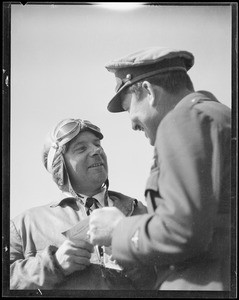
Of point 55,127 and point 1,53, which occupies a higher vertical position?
point 1,53

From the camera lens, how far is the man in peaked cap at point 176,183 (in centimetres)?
233

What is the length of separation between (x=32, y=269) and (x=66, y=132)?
621 mm

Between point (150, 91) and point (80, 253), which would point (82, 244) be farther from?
point (150, 91)

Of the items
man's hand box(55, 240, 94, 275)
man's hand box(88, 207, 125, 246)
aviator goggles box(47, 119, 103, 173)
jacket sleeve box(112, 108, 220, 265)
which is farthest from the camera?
aviator goggles box(47, 119, 103, 173)

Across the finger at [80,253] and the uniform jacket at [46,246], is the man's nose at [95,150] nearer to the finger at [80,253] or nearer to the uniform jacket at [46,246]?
the uniform jacket at [46,246]

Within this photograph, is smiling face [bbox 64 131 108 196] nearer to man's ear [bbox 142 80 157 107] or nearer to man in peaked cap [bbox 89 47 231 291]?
man in peaked cap [bbox 89 47 231 291]

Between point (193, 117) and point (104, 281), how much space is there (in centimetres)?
83

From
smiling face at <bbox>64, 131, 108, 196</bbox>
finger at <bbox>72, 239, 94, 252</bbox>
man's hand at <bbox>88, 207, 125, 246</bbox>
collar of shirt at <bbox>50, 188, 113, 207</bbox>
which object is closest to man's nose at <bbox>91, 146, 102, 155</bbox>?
smiling face at <bbox>64, 131, 108, 196</bbox>

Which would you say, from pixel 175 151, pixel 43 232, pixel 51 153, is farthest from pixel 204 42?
pixel 43 232

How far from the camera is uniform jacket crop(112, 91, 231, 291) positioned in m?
2.32

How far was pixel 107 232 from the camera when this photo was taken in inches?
98.4

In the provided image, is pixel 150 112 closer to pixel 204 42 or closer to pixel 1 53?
pixel 204 42

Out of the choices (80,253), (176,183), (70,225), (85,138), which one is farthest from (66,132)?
(176,183)

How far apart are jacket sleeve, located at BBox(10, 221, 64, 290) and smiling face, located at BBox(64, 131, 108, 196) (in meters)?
0.31
